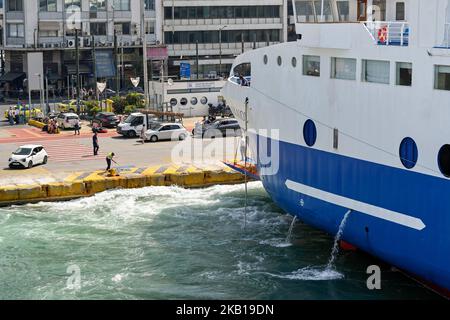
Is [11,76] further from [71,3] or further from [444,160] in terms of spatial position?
[444,160]

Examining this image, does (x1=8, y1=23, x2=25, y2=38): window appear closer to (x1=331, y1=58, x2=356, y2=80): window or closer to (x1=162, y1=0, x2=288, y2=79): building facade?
(x1=162, y1=0, x2=288, y2=79): building facade

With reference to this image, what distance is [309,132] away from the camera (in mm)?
21047

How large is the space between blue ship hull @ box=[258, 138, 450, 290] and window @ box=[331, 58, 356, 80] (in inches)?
78.6

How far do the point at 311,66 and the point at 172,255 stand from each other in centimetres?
639

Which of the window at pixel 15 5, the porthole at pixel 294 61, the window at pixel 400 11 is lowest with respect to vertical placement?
the porthole at pixel 294 61

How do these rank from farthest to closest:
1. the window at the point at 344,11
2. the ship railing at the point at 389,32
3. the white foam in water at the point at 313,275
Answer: the window at the point at 344,11, the white foam in water at the point at 313,275, the ship railing at the point at 389,32

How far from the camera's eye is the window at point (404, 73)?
17.7m

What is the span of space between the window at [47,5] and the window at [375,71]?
2100 inches

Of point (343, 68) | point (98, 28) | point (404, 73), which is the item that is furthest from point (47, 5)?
point (404, 73)

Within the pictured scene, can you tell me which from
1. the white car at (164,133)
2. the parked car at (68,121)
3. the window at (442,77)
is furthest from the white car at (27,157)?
the window at (442,77)

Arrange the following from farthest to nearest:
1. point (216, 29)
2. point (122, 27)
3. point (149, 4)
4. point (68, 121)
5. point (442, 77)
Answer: point (216, 29) → point (149, 4) → point (122, 27) → point (68, 121) → point (442, 77)

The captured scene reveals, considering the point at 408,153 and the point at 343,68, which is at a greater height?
the point at 343,68

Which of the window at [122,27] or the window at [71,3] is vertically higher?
the window at [71,3]

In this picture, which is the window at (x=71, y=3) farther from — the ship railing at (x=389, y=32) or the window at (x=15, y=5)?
the ship railing at (x=389, y=32)
